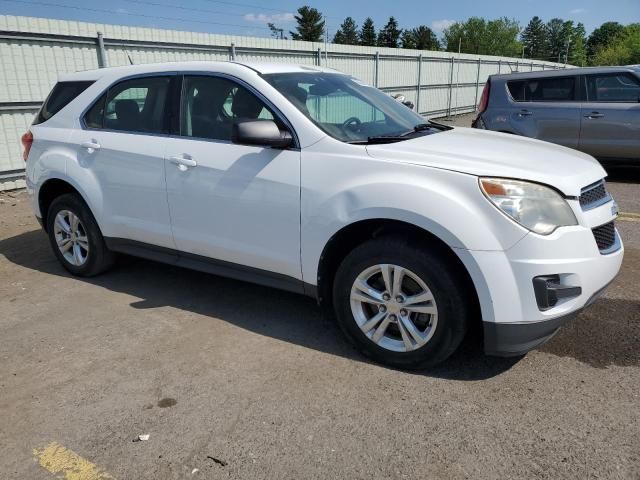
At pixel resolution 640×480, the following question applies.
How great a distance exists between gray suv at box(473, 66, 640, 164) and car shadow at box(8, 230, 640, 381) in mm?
5093

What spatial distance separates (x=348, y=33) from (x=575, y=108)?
296 ft

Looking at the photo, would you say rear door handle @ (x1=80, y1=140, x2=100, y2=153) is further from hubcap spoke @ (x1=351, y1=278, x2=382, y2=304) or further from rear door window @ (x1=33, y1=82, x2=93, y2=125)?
hubcap spoke @ (x1=351, y1=278, x2=382, y2=304)

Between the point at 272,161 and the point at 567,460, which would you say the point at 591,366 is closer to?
the point at 567,460

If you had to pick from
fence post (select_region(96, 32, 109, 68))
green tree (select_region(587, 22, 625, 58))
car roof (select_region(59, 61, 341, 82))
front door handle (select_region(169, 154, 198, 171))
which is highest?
green tree (select_region(587, 22, 625, 58))

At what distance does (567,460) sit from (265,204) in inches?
84.6

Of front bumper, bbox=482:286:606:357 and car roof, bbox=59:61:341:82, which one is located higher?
car roof, bbox=59:61:341:82

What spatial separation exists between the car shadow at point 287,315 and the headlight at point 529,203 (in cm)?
95

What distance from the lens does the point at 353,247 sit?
3.33m

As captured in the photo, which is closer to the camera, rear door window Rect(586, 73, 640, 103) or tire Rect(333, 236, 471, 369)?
tire Rect(333, 236, 471, 369)

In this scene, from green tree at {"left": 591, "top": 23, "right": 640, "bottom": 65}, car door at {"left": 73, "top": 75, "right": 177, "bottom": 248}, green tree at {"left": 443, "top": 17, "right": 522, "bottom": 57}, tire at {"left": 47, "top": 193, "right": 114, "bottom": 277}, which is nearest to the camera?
car door at {"left": 73, "top": 75, "right": 177, "bottom": 248}

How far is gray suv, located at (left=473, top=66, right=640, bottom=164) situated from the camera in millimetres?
8039

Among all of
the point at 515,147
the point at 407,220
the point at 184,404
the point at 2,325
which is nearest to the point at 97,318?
the point at 2,325

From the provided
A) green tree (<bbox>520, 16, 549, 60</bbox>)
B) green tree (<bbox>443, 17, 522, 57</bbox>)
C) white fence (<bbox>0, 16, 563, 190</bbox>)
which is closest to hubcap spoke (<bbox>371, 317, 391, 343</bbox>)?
white fence (<bbox>0, 16, 563, 190</bbox>)

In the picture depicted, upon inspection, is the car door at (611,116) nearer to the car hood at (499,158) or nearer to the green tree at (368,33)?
the car hood at (499,158)
